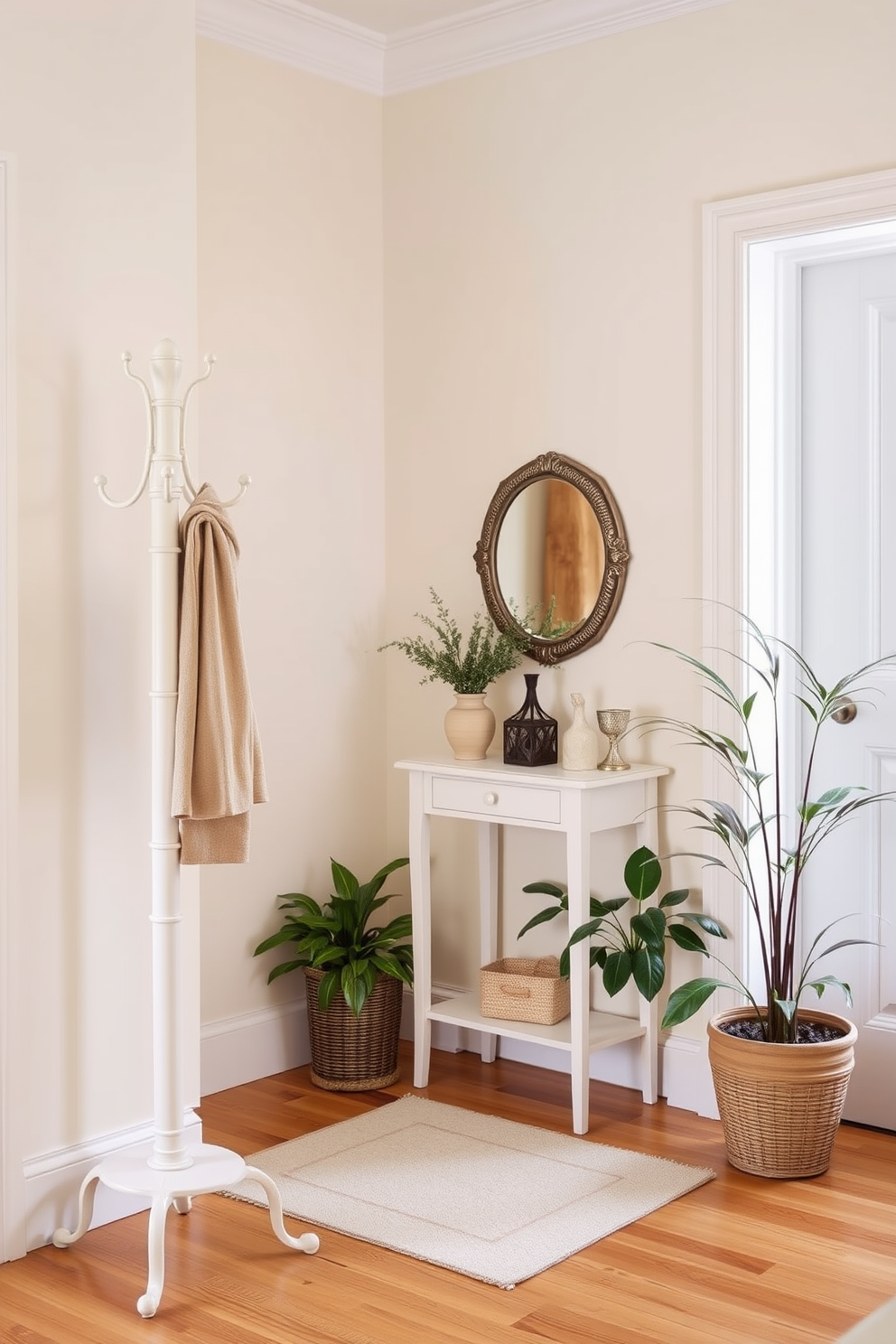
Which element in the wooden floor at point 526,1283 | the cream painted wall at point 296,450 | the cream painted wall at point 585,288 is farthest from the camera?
the cream painted wall at point 296,450

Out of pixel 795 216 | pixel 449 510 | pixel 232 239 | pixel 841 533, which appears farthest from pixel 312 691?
pixel 795 216

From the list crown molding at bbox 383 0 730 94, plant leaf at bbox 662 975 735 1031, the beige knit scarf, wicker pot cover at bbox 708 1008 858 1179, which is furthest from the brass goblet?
crown molding at bbox 383 0 730 94

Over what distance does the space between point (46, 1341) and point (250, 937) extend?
4.86 feet

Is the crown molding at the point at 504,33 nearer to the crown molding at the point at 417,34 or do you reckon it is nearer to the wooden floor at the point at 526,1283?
the crown molding at the point at 417,34

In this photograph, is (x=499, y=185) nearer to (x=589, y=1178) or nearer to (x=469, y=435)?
(x=469, y=435)

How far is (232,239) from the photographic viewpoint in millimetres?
3732

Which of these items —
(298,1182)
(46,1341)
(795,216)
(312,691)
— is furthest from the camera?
(312,691)

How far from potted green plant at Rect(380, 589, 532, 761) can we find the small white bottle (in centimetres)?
29

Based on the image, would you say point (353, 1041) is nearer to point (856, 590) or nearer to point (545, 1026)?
point (545, 1026)

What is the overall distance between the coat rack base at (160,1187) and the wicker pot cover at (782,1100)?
3.19 feet

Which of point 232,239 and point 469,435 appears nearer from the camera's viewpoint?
point 232,239

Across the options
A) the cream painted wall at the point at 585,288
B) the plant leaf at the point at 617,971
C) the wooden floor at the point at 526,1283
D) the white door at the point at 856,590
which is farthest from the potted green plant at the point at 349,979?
the white door at the point at 856,590

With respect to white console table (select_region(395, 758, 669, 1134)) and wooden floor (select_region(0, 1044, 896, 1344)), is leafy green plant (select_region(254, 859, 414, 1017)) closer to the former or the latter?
white console table (select_region(395, 758, 669, 1134))

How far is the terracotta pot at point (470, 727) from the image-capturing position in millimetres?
3727
